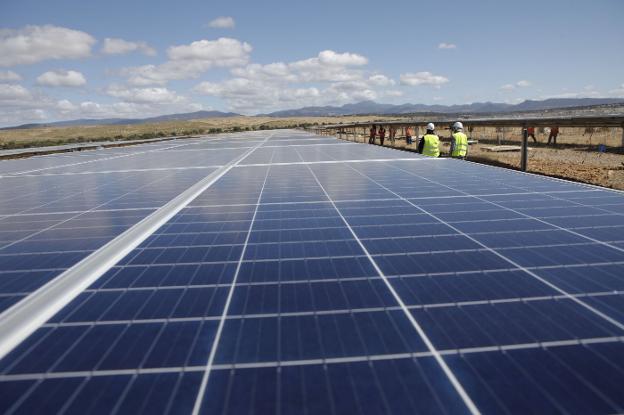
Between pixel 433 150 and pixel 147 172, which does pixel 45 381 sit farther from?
pixel 433 150

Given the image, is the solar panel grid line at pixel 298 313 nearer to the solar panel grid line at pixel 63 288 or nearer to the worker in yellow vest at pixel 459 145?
the solar panel grid line at pixel 63 288

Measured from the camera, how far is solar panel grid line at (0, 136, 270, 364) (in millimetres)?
3797

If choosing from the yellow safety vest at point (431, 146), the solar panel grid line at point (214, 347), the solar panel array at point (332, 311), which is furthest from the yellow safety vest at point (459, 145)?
the solar panel grid line at point (214, 347)

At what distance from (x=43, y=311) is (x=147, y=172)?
457 inches

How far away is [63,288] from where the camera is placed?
4.65 metres

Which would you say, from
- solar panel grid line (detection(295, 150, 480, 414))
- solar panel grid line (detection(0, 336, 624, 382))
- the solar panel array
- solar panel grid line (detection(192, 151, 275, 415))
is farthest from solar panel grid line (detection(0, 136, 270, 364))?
solar panel grid line (detection(295, 150, 480, 414))

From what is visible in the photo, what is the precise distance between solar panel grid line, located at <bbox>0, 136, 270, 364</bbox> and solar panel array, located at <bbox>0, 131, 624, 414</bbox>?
0.46ft

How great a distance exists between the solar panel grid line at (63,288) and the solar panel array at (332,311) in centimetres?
14

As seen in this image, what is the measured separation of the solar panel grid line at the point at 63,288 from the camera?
3797 mm

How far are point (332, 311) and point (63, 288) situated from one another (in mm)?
3005

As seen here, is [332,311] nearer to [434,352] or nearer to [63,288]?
[434,352]

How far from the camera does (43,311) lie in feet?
13.5

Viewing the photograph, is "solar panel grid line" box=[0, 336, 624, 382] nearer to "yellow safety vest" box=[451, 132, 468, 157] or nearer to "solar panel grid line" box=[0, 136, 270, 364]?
"solar panel grid line" box=[0, 136, 270, 364]

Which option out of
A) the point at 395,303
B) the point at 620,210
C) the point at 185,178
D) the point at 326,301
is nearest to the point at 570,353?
the point at 395,303
